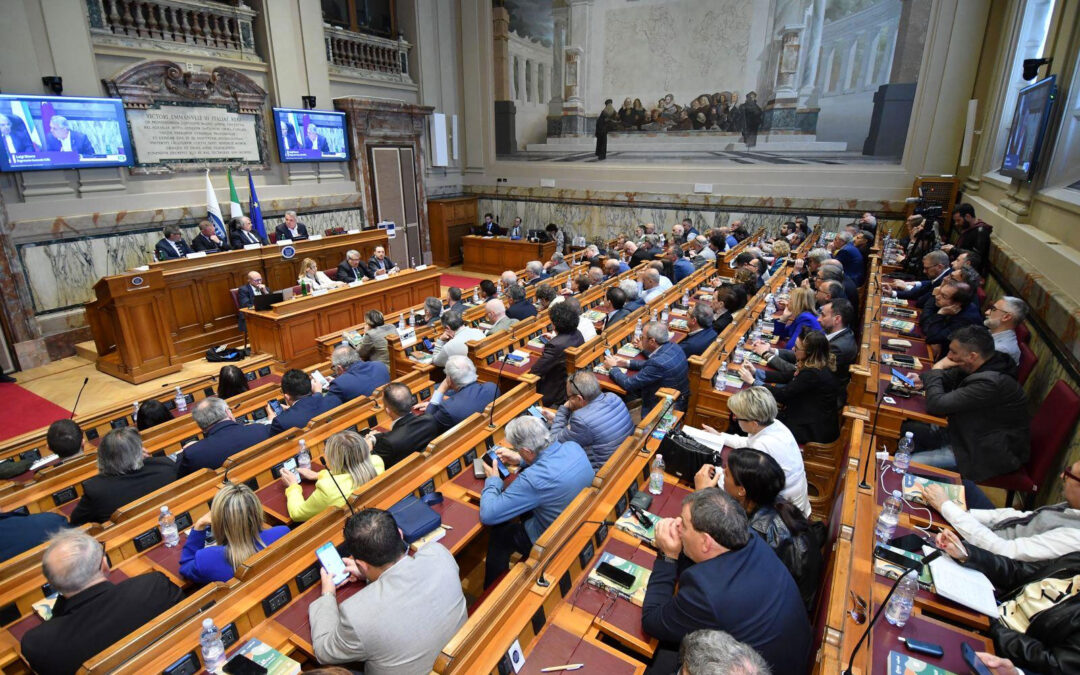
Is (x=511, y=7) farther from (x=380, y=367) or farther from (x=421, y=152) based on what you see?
(x=380, y=367)

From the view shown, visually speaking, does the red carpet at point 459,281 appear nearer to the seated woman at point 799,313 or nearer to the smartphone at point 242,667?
the seated woman at point 799,313

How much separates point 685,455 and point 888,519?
3.53 feet

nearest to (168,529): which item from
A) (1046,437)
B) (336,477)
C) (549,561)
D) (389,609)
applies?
(336,477)

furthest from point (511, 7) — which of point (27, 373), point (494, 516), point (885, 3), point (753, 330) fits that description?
point (494, 516)

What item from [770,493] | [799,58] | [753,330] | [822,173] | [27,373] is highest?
[799,58]

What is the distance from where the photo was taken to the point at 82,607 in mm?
2270

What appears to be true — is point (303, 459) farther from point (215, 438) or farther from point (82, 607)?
point (82, 607)

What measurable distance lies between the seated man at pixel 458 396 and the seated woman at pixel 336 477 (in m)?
0.83

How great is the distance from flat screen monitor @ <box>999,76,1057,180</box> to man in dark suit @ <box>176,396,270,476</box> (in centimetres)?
777

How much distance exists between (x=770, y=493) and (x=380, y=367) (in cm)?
366

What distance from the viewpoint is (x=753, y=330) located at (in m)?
6.08

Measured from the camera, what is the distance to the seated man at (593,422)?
3.54 metres

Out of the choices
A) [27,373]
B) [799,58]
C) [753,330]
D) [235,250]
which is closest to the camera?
[753,330]

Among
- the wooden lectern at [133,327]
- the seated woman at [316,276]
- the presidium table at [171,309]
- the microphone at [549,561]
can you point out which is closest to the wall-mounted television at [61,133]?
the presidium table at [171,309]
